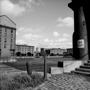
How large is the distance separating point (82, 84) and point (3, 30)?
44915 mm

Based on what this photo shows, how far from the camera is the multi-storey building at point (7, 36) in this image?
4631 cm

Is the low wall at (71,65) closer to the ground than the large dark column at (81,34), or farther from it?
closer to the ground

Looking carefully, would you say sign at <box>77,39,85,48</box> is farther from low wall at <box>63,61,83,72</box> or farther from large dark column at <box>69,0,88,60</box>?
low wall at <box>63,61,83,72</box>

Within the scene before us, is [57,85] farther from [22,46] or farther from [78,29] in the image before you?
[22,46]

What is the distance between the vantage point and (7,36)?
158 feet

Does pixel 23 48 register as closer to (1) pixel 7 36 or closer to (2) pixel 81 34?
(1) pixel 7 36

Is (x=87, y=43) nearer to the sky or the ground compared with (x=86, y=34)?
nearer to the ground

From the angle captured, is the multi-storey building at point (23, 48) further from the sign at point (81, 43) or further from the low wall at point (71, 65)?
the low wall at point (71, 65)

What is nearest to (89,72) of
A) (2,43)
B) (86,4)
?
(86,4)

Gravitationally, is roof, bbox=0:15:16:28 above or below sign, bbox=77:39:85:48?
above

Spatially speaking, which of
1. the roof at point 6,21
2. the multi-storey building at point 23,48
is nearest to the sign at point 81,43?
the roof at point 6,21

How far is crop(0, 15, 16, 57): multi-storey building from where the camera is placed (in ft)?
152

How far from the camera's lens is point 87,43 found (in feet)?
39.7

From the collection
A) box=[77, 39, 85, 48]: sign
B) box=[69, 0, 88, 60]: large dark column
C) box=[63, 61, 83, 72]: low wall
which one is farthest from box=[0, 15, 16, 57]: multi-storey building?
box=[63, 61, 83, 72]: low wall
